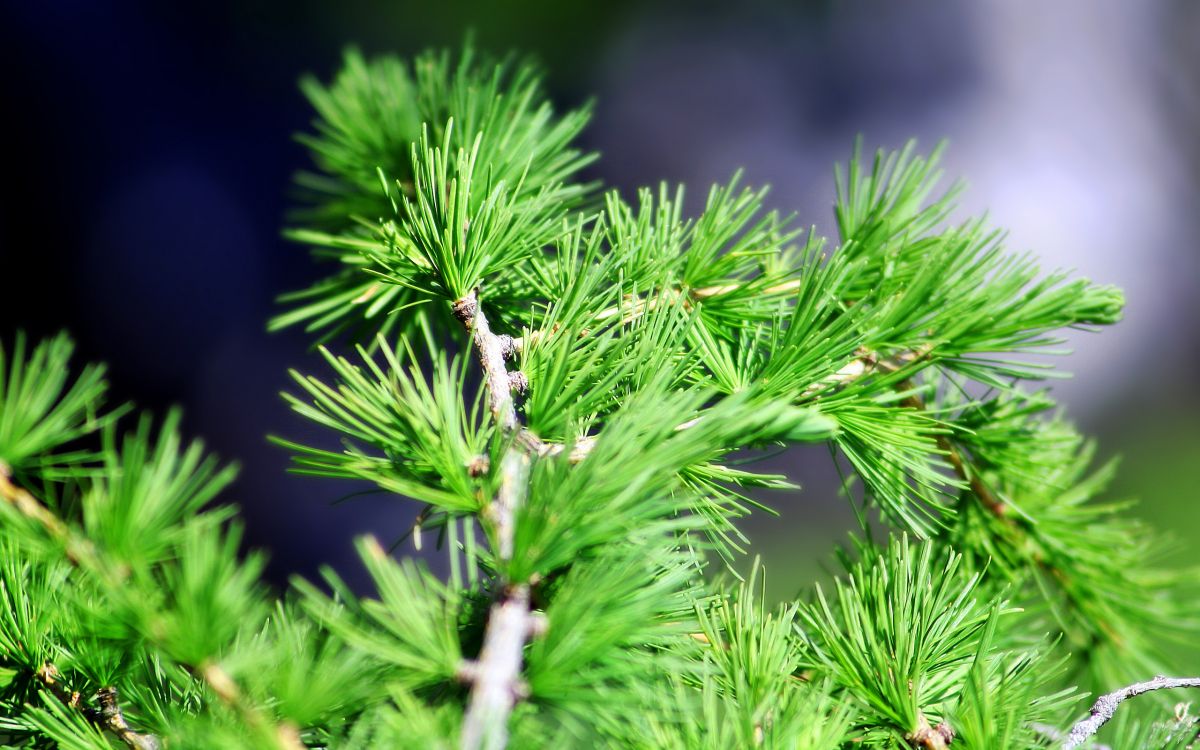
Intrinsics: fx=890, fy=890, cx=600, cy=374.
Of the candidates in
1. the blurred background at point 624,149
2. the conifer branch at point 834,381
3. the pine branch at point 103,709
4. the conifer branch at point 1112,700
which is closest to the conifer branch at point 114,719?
the pine branch at point 103,709

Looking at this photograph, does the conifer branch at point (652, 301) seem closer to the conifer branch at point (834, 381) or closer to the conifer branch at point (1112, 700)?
the conifer branch at point (834, 381)

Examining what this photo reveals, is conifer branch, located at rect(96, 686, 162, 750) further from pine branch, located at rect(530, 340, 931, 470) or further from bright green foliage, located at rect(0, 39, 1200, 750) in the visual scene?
pine branch, located at rect(530, 340, 931, 470)

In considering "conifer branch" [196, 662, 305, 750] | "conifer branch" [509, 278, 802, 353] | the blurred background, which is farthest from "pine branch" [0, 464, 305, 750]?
the blurred background

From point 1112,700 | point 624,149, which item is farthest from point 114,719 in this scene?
point 624,149

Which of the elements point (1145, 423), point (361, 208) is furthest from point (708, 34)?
point (361, 208)

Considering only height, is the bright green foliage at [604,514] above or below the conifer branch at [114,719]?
above
